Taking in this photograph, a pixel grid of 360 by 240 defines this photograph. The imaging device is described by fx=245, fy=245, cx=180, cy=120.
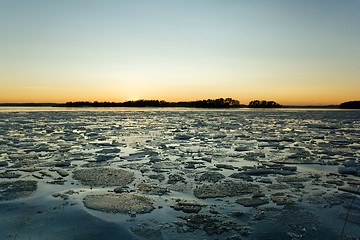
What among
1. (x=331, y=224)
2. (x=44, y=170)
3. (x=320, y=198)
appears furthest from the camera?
(x=44, y=170)

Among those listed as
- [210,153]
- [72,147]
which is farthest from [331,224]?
[72,147]

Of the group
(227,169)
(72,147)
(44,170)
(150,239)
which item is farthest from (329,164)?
(72,147)

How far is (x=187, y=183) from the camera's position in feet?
13.5

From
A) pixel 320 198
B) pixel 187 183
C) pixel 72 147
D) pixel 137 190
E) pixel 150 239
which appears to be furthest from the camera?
pixel 72 147

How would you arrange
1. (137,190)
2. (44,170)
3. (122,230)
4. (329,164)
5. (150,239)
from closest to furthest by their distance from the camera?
(150,239) < (122,230) < (137,190) < (44,170) < (329,164)

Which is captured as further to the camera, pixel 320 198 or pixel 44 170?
pixel 44 170

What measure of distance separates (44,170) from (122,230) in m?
3.15

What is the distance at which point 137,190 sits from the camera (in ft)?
12.3

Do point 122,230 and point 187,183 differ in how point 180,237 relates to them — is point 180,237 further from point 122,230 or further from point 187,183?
point 187,183

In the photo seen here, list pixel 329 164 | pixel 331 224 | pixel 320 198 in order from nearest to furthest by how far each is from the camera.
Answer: pixel 331 224, pixel 320 198, pixel 329 164

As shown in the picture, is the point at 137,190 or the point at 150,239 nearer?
the point at 150,239

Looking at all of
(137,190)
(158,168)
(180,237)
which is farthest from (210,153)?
(180,237)

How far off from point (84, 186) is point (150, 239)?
2.02 metres

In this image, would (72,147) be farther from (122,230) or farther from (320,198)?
(320,198)
